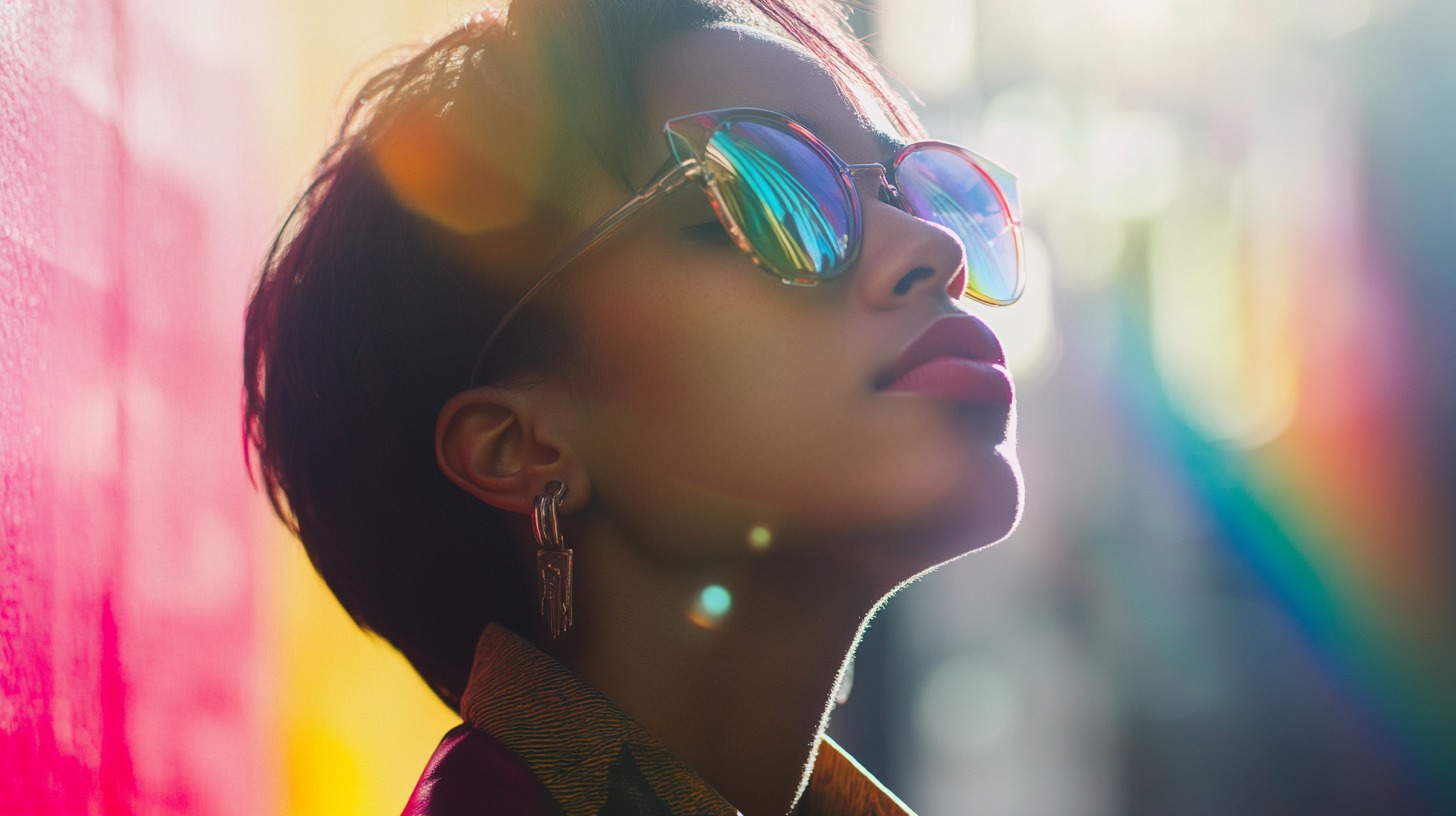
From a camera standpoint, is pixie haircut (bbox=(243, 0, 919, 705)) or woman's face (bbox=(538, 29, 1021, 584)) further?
pixie haircut (bbox=(243, 0, 919, 705))

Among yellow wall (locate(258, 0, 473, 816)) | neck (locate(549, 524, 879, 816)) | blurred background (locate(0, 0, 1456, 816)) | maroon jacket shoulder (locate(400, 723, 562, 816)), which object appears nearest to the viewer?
maroon jacket shoulder (locate(400, 723, 562, 816))

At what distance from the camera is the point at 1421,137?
17.1ft

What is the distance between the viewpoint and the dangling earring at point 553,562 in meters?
1.26

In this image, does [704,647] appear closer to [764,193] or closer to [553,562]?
[553,562]

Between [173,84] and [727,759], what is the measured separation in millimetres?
1212

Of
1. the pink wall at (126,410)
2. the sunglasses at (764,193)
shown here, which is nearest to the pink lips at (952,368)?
the sunglasses at (764,193)

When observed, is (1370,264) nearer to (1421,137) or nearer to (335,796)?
(1421,137)

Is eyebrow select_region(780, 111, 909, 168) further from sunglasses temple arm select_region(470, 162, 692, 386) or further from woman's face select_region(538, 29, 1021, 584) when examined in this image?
sunglasses temple arm select_region(470, 162, 692, 386)

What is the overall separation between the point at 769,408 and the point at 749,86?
422 mm

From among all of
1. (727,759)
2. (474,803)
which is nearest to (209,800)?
(474,803)

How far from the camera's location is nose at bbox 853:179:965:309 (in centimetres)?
126

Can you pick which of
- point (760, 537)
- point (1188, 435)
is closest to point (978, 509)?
point (760, 537)

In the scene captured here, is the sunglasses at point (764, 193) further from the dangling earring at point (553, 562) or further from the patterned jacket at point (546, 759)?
the patterned jacket at point (546, 759)

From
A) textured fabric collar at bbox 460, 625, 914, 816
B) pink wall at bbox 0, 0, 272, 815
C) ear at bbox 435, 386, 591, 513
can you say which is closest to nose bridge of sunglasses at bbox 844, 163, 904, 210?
ear at bbox 435, 386, 591, 513
